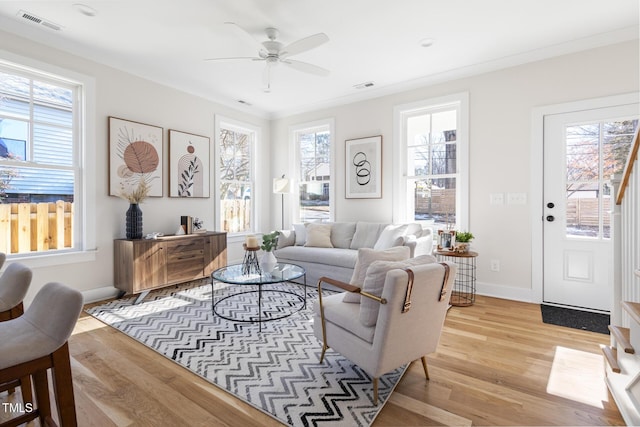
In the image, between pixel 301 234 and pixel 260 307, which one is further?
pixel 301 234

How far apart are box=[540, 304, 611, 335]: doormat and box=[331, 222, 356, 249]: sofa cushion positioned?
2.42 meters

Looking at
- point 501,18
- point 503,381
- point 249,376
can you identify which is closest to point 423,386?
point 503,381

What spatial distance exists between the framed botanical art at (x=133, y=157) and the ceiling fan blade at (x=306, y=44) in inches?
89.3

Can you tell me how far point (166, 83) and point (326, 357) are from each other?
4.11 m

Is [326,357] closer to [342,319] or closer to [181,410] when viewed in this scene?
[342,319]

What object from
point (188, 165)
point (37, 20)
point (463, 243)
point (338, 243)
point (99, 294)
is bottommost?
point (99, 294)

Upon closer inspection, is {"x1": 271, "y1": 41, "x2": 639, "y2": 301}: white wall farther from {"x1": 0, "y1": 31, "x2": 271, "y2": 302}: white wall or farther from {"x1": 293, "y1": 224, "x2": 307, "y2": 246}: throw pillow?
{"x1": 0, "y1": 31, "x2": 271, "y2": 302}: white wall

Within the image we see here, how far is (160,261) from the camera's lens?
3.72 meters

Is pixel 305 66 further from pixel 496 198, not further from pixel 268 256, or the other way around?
pixel 496 198

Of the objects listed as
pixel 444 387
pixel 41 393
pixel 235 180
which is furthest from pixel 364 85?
pixel 41 393

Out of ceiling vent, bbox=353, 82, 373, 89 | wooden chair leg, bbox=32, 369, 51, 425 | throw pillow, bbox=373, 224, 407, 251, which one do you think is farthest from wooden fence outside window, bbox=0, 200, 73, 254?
ceiling vent, bbox=353, 82, 373, 89

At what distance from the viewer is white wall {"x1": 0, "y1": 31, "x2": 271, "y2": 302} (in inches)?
129

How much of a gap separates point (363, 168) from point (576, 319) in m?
3.12

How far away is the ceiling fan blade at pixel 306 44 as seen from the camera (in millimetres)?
2588
